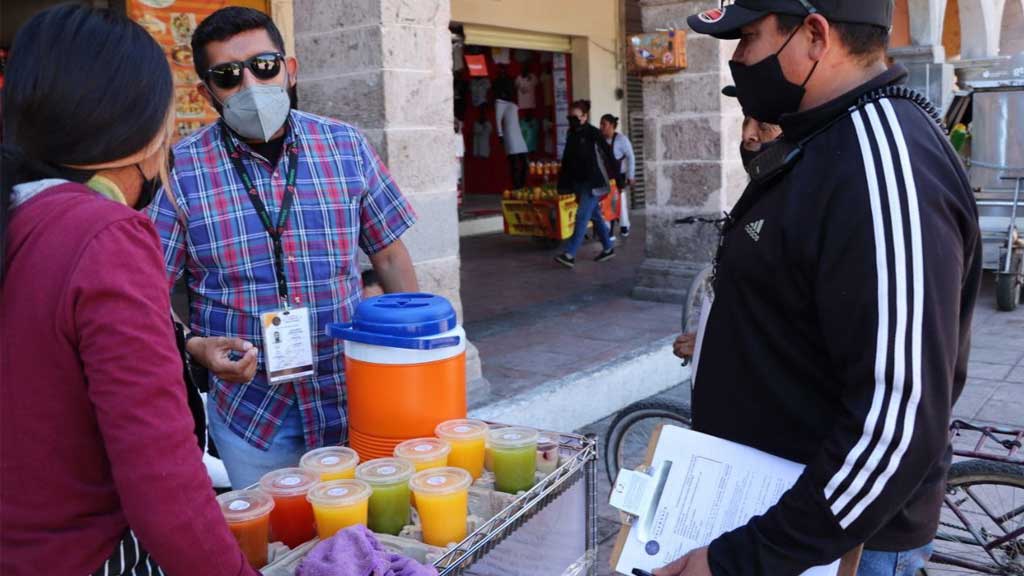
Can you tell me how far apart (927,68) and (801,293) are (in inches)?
570

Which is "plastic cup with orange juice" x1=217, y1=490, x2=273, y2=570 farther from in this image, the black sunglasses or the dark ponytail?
the black sunglasses

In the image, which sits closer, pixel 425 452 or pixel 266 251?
pixel 425 452

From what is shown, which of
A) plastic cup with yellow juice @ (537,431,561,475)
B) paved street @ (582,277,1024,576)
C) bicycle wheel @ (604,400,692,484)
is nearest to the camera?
plastic cup with yellow juice @ (537,431,561,475)

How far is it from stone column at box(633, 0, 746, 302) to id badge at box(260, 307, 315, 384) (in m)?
5.46

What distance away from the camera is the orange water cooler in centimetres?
216

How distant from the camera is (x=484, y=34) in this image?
13.8 meters

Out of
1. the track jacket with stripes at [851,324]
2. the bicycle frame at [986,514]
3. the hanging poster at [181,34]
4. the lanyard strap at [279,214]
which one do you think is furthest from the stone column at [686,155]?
the track jacket with stripes at [851,324]

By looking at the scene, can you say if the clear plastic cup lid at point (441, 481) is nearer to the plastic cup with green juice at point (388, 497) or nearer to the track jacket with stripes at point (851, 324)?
the plastic cup with green juice at point (388, 497)

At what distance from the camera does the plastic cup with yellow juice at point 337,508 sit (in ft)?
6.10

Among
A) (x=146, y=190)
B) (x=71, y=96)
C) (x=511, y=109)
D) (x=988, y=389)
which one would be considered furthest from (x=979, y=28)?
(x=71, y=96)

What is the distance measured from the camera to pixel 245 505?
185 centimetres

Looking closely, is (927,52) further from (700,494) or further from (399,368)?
(700,494)

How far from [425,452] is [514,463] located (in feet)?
0.74

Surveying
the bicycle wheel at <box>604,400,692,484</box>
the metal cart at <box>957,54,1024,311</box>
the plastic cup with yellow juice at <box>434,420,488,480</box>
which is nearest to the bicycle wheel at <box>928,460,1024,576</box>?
the bicycle wheel at <box>604,400,692,484</box>
